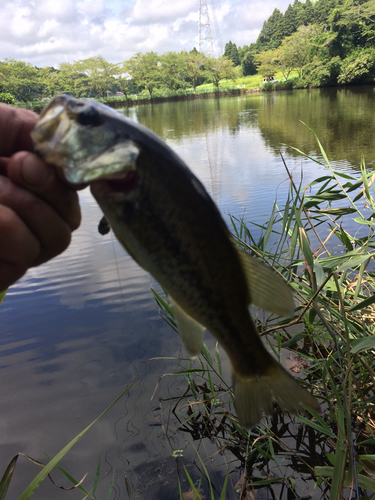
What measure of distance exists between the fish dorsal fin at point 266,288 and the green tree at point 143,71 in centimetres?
9161

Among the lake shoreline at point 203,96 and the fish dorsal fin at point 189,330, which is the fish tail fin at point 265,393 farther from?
the lake shoreline at point 203,96

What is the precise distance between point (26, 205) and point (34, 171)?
0.49 feet

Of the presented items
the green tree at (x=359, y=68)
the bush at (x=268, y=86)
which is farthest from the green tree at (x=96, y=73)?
the green tree at (x=359, y=68)

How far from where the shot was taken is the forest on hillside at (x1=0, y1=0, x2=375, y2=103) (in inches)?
2039

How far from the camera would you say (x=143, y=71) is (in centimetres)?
8231

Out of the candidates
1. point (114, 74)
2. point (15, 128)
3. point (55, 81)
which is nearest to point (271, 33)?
point (114, 74)

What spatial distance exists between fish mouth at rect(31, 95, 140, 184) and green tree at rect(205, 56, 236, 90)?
98857 mm

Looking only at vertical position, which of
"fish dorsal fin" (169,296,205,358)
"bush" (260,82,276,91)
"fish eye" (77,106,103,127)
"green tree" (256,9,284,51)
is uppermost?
"green tree" (256,9,284,51)

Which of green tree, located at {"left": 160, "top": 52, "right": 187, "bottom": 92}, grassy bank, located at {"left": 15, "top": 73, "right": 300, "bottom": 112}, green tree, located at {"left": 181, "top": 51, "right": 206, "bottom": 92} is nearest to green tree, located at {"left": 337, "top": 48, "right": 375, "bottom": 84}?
grassy bank, located at {"left": 15, "top": 73, "right": 300, "bottom": 112}

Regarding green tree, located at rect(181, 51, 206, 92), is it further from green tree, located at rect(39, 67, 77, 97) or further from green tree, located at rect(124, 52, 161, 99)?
green tree, located at rect(39, 67, 77, 97)

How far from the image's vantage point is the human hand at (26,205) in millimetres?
1168

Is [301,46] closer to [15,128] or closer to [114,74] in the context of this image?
[114,74]

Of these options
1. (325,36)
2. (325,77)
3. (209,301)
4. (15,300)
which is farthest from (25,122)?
(325,36)

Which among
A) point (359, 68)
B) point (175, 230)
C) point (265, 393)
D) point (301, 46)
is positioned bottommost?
point (265, 393)
